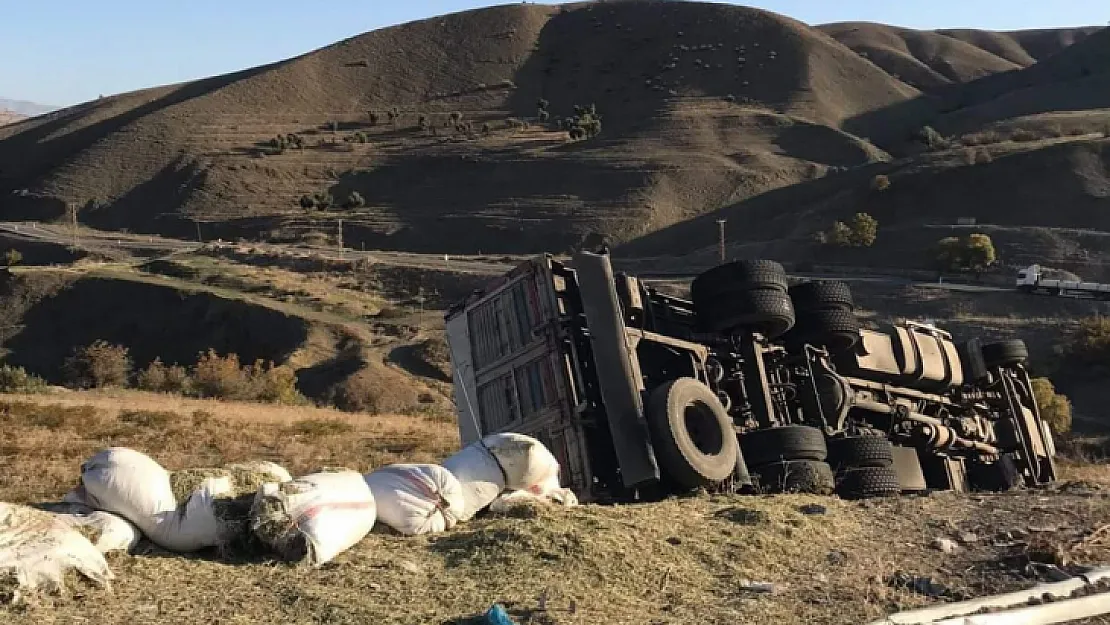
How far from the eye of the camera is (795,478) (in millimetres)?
8734

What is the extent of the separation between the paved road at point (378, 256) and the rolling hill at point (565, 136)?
20.8 feet

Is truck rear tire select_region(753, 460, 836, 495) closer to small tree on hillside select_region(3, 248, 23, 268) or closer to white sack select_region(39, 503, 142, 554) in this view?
white sack select_region(39, 503, 142, 554)

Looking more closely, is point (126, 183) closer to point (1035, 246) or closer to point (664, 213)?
point (664, 213)

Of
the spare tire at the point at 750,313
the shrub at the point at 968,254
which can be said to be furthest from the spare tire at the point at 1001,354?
the shrub at the point at 968,254

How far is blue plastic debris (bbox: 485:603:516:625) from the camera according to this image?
453 centimetres

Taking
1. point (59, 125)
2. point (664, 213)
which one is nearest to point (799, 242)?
point (664, 213)

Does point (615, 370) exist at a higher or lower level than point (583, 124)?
lower

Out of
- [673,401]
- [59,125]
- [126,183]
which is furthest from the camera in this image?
[59,125]

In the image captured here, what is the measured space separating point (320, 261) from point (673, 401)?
5005 centimetres

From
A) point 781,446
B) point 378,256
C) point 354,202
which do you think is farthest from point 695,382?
point 354,202

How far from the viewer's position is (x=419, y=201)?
77.8m

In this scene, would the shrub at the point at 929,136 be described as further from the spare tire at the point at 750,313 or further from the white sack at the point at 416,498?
the white sack at the point at 416,498

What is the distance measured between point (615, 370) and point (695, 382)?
0.71 m

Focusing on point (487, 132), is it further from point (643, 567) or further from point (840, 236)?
point (643, 567)
